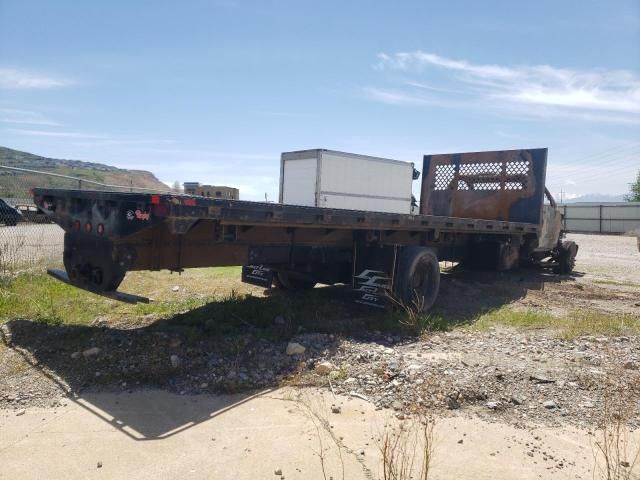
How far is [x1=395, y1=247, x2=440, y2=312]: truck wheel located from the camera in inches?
263

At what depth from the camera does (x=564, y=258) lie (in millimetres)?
11984

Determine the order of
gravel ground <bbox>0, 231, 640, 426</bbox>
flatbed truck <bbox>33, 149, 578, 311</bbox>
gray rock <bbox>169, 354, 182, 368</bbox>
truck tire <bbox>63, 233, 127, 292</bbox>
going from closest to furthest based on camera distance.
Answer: gravel ground <bbox>0, 231, 640, 426</bbox>, gray rock <bbox>169, 354, 182, 368</bbox>, flatbed truck <bbox>33, 149, 578, 311</bbox>, truck tire <bbox>63, 233, 127, 292</bbox>

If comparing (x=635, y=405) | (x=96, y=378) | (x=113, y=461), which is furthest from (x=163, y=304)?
(x=635, y=405)

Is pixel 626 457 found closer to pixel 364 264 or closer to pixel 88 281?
pixel 364 264

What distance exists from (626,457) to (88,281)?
15.2ft

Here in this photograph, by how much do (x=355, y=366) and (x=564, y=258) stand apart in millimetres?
9085

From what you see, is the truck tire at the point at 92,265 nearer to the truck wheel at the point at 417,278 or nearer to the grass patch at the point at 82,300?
the grass patch at the point at 82,300

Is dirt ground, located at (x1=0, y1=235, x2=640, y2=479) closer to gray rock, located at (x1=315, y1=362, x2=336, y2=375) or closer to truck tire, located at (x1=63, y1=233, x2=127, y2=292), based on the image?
gray rock, located at (x1=315, y1=362, x2=336, y2=375)

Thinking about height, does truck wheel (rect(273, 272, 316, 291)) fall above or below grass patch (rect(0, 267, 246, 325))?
above

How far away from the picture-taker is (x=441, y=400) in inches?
156

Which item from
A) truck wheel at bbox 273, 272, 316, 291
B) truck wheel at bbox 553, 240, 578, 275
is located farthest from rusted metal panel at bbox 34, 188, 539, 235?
truck wheel at bbox 553, 240, 578, 275

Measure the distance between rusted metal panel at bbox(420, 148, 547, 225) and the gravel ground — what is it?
488 cm

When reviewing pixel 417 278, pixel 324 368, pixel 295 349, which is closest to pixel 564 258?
pixel 417 278

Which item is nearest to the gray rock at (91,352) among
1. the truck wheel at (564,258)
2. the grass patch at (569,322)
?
the grass patch at (569,322)
